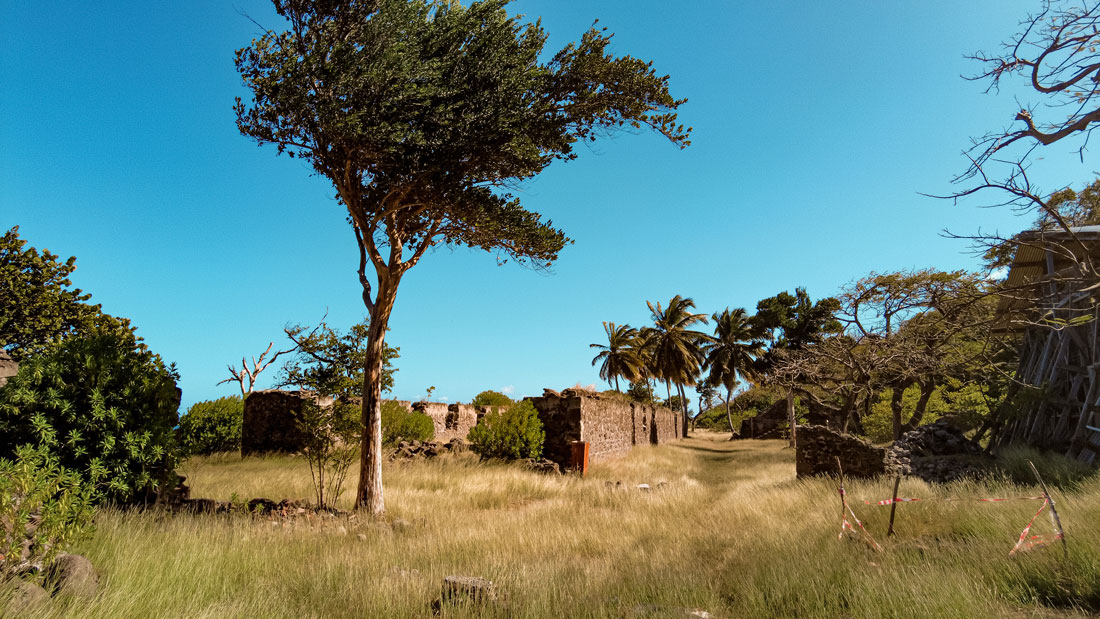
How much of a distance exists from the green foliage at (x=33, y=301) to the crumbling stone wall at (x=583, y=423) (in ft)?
51.4

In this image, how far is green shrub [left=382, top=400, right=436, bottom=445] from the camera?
51.2 feet

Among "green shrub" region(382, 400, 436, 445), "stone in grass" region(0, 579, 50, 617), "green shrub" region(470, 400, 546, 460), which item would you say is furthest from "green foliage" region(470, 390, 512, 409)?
"stone in grass" region(0, 579, 50, 617)

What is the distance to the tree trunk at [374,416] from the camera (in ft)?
26.2

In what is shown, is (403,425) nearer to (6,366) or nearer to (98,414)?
(6,366)

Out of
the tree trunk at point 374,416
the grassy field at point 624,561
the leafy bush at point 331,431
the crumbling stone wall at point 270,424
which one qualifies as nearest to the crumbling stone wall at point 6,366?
the grassy field at point 624,561

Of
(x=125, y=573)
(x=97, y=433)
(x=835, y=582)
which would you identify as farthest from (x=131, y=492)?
(x=835, y=582)

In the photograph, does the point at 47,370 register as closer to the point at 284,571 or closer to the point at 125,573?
the point at 125,573

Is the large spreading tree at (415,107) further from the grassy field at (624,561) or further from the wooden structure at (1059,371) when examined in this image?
the wooden structure at (1059,371)

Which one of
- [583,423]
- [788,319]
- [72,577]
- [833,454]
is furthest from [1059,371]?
[788,319]

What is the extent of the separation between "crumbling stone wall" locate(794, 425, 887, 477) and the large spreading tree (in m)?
7.69

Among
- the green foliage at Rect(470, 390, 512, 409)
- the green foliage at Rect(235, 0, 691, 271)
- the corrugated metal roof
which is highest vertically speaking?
the green foliage at Rect(235, 0, 691, 271)

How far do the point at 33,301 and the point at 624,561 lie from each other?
22.0 m

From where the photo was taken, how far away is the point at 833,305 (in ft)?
52.5

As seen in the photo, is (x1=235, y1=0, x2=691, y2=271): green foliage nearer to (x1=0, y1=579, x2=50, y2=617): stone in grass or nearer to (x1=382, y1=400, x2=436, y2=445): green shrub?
(x1=0, y1=579, x2=50, y2=617): stone in grass
